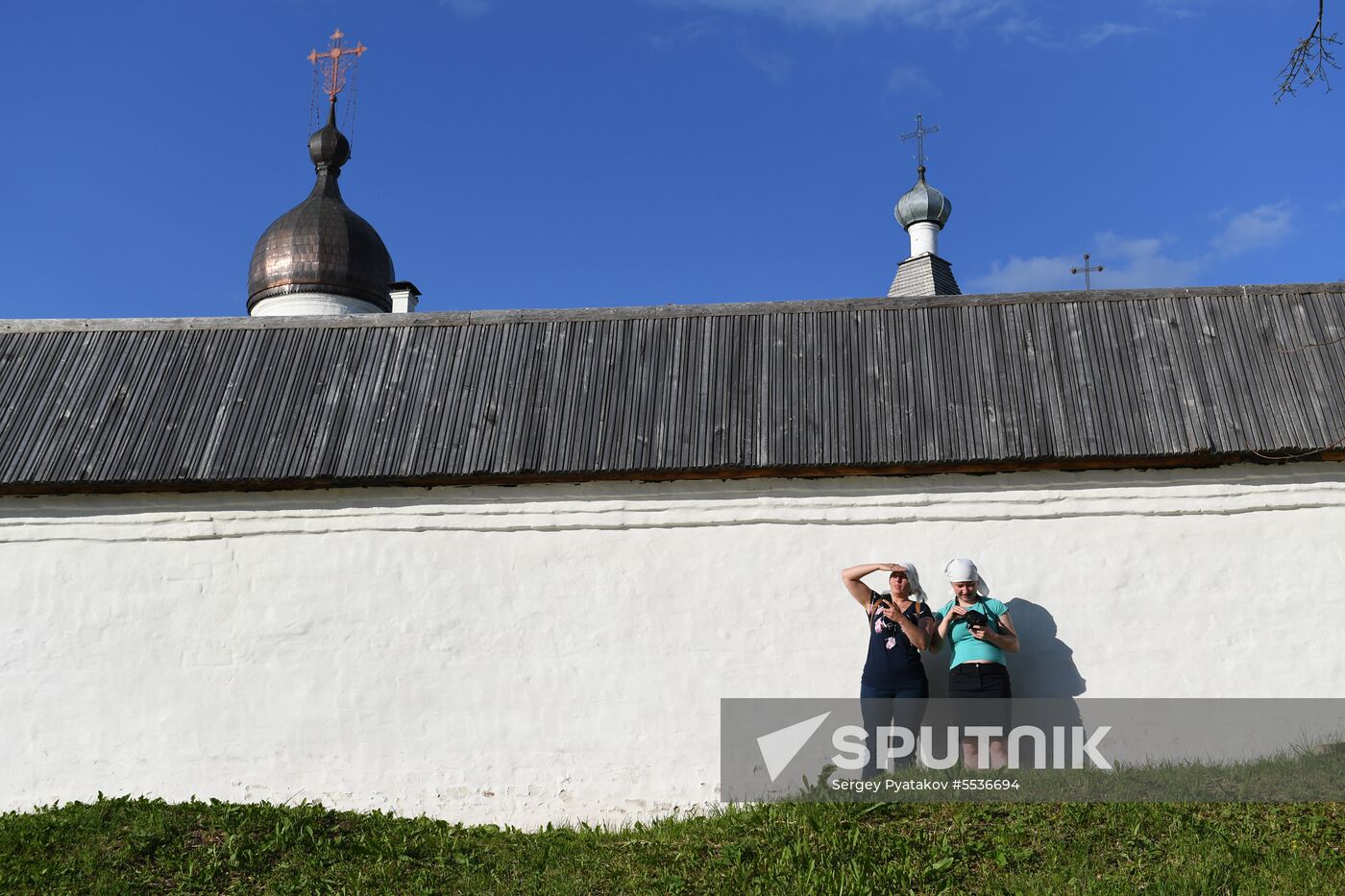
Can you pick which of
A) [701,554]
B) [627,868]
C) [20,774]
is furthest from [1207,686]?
[20,774]

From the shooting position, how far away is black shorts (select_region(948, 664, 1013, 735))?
300 inches

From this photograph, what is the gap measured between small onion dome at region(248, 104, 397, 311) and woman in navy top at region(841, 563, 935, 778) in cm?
1447

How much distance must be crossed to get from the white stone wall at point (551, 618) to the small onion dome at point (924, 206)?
21124 mm

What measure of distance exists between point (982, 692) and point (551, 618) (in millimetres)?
2734

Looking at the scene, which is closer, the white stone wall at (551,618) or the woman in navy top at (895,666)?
the woman in navy top at (895,666)

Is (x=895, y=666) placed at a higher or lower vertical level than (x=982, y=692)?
higher

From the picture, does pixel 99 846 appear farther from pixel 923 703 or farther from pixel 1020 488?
pixel 1020 488

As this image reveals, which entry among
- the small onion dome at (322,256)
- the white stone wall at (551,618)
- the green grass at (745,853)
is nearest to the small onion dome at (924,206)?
the small onion dome at (322,256)

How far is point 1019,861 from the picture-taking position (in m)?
6.15

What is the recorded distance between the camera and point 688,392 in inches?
338

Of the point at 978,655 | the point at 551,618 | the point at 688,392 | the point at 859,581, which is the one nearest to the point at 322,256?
the point at 688,392

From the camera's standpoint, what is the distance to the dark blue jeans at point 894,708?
25.2 ft
